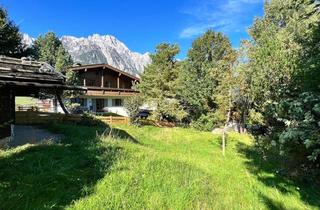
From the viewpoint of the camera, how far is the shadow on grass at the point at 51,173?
710 centimetres

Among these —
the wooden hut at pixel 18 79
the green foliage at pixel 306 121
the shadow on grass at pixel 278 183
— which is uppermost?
the wooden hut at pixel 18 79

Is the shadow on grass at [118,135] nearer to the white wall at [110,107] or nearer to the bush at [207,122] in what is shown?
the bush at [207,122]

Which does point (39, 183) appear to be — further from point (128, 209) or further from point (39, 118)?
point (39, 118)

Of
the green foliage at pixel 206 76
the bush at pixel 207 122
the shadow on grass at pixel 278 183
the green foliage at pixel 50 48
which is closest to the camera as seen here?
the shadow on grass at pixel 278 183

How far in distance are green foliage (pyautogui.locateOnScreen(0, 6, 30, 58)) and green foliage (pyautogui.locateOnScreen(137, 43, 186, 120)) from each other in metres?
15.5

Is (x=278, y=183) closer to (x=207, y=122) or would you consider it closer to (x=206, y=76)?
(x=207, y=122)

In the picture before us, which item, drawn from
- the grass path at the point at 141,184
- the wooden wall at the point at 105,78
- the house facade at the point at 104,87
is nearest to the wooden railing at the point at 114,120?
the house facade at the point at 104,87

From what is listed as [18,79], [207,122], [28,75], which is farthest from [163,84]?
[18,79]

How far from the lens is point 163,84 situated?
37.8m

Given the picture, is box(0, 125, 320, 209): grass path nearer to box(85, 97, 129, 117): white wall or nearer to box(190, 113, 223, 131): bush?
box(190, 113, 223, 131): bush

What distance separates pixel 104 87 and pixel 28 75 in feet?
104

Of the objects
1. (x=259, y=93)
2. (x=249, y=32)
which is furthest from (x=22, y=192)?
(x=249, y=32)

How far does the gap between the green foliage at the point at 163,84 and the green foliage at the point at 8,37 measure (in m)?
15.5

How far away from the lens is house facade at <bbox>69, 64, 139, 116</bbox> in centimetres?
4450
